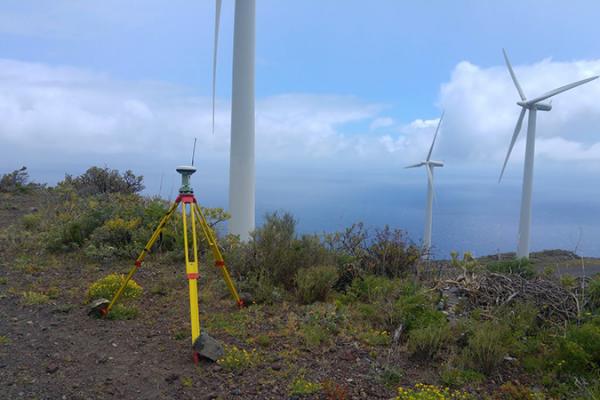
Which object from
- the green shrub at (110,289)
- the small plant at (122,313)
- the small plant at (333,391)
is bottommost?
the small plant at (333,391)

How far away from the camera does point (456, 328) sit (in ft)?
17.8

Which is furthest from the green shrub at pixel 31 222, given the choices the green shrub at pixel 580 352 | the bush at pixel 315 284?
the green shrub at pixel 580 352

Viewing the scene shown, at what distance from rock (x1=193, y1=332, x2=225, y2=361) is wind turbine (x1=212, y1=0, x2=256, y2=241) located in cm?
571

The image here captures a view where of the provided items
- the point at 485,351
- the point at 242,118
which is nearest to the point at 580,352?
the point at 485,351

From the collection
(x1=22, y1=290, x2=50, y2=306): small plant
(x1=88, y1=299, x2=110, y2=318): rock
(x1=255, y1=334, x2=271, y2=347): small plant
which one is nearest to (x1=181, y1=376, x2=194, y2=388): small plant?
(x1=255, y1=334, x2=271, y2=347): small plant

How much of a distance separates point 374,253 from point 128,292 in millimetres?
3948

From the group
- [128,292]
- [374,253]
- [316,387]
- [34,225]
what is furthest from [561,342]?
[34,225]

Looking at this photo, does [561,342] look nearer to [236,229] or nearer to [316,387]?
[316,387]

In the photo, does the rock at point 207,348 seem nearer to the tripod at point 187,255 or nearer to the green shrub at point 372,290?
the tripod at point 187,255

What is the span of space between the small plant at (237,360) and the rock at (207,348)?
59 mm

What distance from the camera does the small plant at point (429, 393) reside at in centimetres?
388

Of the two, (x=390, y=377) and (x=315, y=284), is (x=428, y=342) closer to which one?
(x=390, y=377)

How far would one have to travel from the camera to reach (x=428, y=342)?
4973mm

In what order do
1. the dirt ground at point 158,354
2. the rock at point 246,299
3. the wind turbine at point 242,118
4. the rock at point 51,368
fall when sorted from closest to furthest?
the dirt ground at point 158,354 → the rock at point 51,368 → the rock at point 246,299 → the wind turbine at point 242,118
